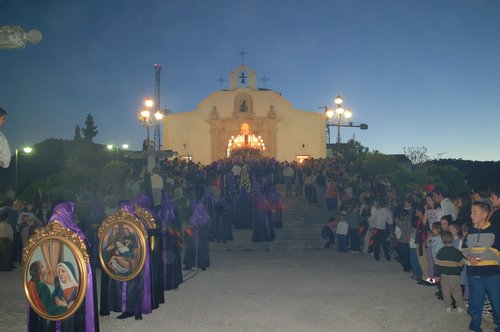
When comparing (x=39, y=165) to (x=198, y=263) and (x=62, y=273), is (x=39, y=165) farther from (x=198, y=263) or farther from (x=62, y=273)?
(x=62, y=273)

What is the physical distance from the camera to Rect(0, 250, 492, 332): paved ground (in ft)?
24.9

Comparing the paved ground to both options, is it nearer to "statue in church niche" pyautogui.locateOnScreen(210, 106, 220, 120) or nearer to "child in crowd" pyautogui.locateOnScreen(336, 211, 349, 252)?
"child in crowd" pyautogui.locateOnScreen(336, 211, 349, 252)

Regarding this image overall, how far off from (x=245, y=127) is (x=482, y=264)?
108ft

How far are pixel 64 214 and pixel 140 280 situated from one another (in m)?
2.45

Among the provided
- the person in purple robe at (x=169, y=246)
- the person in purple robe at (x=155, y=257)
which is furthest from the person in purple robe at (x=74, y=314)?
the person in purple robe at (x=169, y=246)

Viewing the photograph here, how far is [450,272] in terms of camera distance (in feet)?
27.3

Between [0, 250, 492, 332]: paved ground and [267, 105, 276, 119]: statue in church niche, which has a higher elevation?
[267, 105, 276, 119]: statue in church niche

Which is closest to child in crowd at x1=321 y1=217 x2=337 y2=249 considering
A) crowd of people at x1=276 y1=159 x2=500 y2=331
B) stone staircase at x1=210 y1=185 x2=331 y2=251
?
crowd of people at x1=276 y1=159 x2=500 y2=331

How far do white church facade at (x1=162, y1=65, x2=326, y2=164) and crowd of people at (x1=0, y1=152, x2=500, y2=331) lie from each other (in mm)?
12504

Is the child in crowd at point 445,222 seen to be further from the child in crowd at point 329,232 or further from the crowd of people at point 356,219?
the child in crowd at point 329,232

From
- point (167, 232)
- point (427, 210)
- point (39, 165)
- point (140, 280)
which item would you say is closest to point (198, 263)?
point (167, 232)

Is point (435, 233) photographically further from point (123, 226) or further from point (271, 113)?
point (271, 113)

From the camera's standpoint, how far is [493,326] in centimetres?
750

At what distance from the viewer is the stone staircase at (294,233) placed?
17.6 metres
